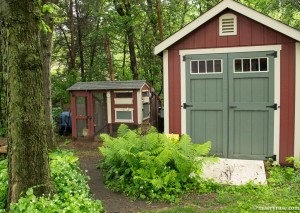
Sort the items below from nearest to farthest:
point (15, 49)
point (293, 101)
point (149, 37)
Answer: point (15, 49) < point (293, 101) < point (149, 37)

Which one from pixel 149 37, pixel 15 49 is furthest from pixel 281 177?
pixel 149 37

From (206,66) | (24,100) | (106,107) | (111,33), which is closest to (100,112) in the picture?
(106,107)

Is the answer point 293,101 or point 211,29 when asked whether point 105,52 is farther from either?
point 293,101

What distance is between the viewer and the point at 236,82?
6.84 m

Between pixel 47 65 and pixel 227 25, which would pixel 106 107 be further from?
pixel 227 25

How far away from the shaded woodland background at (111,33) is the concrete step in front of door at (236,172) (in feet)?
23.9

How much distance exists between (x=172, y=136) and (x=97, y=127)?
355 cm

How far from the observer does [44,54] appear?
22.6 feet

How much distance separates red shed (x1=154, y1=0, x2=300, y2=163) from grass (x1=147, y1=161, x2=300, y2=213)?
1.37 m

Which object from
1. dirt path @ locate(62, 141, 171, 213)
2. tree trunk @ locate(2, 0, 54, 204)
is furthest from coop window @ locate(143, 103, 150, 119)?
tree trunk @ locate(2, 0, 54, 204)

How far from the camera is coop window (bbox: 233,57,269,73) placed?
6.64m

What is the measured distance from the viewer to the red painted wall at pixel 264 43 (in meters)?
6.49

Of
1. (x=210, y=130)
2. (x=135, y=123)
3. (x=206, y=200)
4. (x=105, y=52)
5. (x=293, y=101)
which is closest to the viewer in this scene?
(x=206, y=200)

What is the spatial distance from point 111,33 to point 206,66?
843 centimetres
